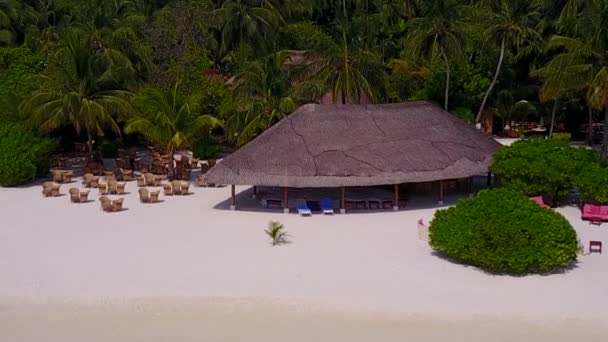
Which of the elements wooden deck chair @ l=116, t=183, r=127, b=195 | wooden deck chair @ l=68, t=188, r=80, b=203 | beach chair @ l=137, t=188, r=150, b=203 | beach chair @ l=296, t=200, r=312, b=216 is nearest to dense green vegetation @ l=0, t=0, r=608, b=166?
wooden deck chair @ l=116, t=183, r=127, b=195

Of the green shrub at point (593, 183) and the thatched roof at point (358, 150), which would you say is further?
the thatched roof at point (358, 150)

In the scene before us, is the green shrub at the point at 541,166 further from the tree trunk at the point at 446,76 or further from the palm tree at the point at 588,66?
the tree trunk at the point at 446,76

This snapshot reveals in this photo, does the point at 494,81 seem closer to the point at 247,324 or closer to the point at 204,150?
the point at 204,150

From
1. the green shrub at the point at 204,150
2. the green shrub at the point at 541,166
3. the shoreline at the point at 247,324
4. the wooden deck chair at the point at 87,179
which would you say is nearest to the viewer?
the shoreline at the point at 247,324

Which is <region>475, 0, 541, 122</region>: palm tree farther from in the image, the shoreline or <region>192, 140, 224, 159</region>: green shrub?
the shoreline

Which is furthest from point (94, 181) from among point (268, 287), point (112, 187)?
point (268, 287)

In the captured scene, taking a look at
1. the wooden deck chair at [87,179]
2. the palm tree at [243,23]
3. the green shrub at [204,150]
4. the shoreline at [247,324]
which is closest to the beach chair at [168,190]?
the wooden deck chair at [87,179]
